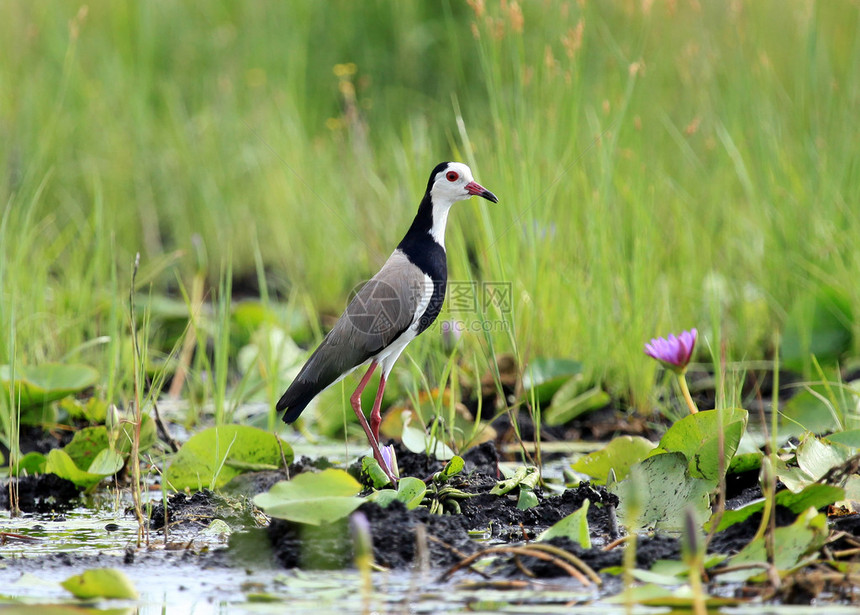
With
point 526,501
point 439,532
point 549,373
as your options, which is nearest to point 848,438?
point 526,501

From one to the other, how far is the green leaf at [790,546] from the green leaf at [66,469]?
2.29 m

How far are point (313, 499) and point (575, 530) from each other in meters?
0.76

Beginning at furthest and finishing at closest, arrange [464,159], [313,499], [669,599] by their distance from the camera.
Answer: [464,159], [313,499], [669,599]

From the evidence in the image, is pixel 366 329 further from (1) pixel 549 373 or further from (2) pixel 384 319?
(1) pixel 549 373

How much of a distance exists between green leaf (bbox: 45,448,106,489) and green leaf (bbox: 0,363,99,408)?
1.84 feet

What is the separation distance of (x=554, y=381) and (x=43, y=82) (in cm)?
527

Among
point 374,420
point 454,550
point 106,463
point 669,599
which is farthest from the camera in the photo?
point 374,420

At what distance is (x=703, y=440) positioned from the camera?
331 centimetres

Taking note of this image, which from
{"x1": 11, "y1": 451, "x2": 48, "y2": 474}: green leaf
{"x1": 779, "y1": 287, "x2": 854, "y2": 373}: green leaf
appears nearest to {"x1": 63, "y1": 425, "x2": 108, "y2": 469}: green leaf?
{"x1": 11, "y1": 451, "x2": 48, "y2": 474}: green leaf

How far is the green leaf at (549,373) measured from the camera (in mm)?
4816

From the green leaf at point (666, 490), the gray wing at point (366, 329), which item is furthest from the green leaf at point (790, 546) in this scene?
the gray wing at point (366, 329)

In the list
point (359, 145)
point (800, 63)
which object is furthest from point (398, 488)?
point (359, 145)

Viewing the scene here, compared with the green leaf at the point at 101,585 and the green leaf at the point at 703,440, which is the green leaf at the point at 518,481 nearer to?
the green leaf at the point at 703,440

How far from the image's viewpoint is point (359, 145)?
750 cm
